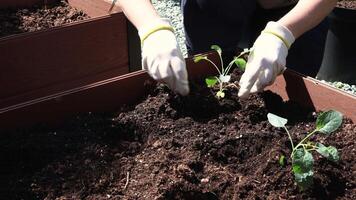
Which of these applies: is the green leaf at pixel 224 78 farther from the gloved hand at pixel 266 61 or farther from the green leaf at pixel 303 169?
the green leaf at pixel 303 169

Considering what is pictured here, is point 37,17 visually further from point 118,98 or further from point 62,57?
point 118,98

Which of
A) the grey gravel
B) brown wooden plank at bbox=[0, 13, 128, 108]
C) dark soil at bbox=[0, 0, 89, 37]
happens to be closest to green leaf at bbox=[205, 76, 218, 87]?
brown wooden plank at bbox=[0, 13, 128, 108]

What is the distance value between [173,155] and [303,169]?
0.35 meters

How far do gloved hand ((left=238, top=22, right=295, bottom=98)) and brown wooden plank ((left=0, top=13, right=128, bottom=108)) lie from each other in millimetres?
822

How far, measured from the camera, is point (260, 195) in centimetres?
116

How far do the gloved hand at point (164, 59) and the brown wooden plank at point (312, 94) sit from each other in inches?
14.7

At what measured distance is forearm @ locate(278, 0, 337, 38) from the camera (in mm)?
1533

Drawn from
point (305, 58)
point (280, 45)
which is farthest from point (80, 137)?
point (305, 58)

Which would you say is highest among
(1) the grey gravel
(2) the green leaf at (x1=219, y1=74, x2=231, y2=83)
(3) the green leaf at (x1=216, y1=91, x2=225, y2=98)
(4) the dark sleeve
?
(4) the dark sleeve

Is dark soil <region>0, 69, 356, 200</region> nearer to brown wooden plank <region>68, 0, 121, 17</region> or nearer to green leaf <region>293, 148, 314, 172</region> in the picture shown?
green leaf <region>293, 148, 314, 172</region>

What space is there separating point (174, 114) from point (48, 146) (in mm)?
396

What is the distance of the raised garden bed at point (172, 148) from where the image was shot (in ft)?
3.83

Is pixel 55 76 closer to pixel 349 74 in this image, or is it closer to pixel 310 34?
pixel 310 34

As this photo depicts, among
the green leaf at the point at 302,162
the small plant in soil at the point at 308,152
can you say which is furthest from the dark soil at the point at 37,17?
the green leaf at the point at 302,162
